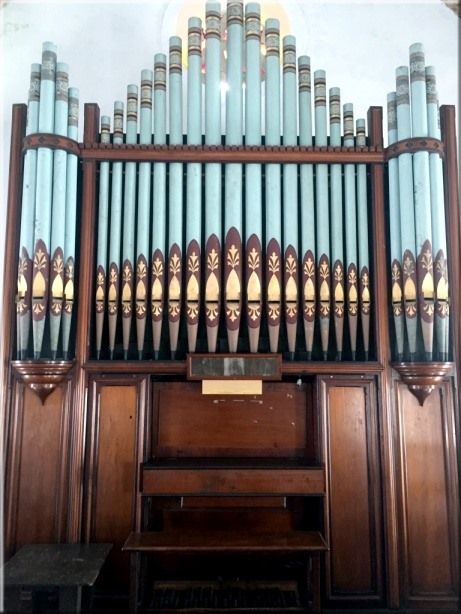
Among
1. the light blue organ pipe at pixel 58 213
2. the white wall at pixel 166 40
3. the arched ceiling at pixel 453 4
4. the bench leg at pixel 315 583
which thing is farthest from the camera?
the white wall at pixel 166 40

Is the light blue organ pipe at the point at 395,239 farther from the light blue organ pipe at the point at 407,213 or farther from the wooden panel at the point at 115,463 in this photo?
the wooden panel at the point at 115,463

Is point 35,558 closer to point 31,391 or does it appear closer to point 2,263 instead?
point 31,391

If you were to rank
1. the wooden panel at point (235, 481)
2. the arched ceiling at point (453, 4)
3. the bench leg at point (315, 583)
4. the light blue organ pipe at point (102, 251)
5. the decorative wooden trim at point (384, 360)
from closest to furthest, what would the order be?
the bench leg at point (315, 583) → the wooden panel at point (235, 481) → the decorative wooden trim at point (384, 360) → the light blue organ pipe at point (102, 251) → the arched ceiling at point (453, 4)

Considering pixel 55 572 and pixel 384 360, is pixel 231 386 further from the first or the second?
pixel 55 572

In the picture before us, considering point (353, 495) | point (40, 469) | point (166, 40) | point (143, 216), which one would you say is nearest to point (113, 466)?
point (40, 469)

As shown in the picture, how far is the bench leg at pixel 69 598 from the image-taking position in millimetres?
3490

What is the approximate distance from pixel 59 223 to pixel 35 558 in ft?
7.80

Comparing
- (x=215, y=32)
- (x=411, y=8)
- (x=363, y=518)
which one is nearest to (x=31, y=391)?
(x=363, y=518)

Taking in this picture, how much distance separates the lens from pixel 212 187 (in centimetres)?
457

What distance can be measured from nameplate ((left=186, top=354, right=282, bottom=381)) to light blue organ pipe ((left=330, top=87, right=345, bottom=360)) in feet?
1.83

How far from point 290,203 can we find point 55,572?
308 cm

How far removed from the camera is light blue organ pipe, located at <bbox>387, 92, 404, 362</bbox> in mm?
4418

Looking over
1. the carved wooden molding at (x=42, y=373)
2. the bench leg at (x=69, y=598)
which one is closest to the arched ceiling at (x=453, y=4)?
the carved wooden molding at (x=42, y=373)

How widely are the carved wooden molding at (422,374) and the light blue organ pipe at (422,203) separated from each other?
0.10m
